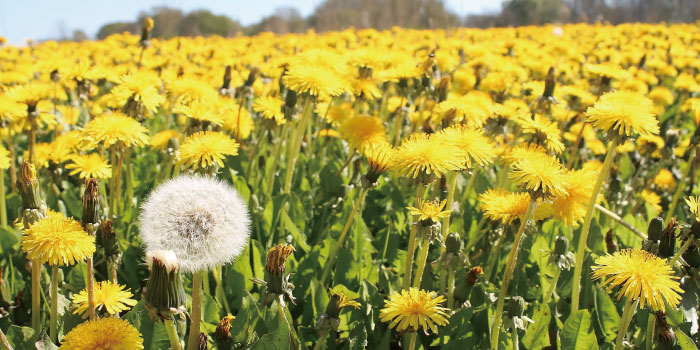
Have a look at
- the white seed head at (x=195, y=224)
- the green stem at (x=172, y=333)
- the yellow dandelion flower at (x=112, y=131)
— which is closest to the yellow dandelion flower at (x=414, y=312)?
the white seed head at (x=195, y=224)

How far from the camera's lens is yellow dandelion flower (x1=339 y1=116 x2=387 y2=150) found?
A: 8.57ft

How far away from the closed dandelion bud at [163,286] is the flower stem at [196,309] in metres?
0.15

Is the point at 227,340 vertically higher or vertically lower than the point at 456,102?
lower

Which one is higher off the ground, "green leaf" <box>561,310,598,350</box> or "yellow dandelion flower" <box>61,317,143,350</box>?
"yellow dandelion flower" <box>61,317,143,350</box>

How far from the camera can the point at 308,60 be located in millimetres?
3025

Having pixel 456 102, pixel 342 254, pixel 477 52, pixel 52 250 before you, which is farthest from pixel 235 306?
pixel 477 52

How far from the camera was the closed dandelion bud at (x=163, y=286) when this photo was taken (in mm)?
1212

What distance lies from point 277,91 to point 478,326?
2.81m

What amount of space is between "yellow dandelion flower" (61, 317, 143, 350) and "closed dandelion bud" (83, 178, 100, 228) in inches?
14.5

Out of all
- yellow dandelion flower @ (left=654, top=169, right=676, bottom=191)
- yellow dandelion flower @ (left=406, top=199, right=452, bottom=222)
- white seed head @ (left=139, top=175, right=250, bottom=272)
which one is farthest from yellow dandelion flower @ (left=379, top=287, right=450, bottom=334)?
yellow dandelion flower @ (left=654, top=169, right=676, bottom=191)

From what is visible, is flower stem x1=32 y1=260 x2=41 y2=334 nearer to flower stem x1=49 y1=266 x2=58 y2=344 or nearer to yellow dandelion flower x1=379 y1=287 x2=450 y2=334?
flower stem x1=49 y1=266 x2=58 y2=344

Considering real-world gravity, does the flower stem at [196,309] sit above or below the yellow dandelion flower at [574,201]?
below

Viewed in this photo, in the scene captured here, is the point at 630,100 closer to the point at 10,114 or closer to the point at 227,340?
the point at 227,340

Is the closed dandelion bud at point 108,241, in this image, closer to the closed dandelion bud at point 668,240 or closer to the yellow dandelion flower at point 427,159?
the yellow dandelion flower at point 427,159
